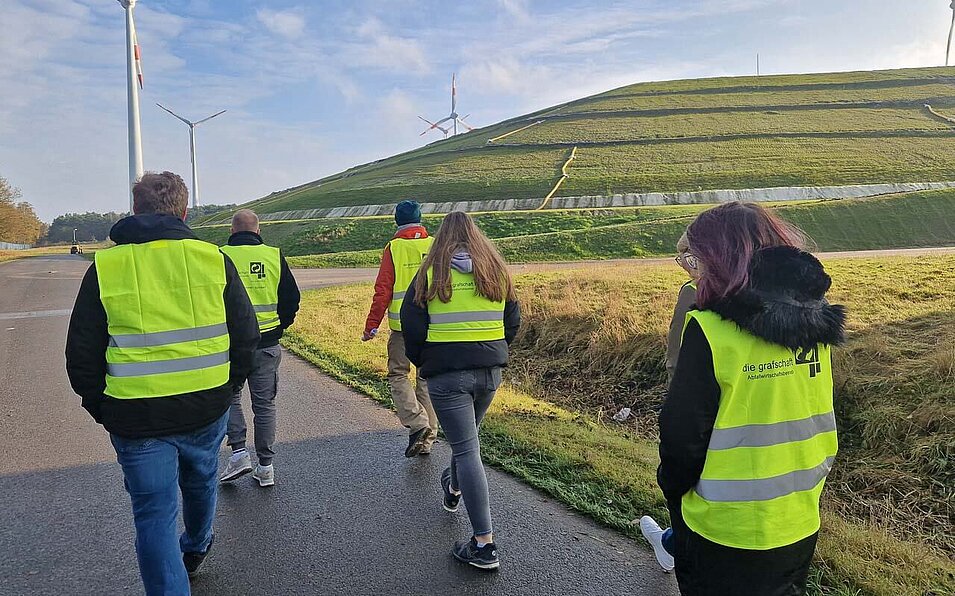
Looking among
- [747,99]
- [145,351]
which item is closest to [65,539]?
[145,351]

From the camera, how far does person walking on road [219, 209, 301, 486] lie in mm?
4910

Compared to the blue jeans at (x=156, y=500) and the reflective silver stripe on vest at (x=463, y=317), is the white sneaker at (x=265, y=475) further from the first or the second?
the reflective silver stripe on vest at (x=463, y=317)

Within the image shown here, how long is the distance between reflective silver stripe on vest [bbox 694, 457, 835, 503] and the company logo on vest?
12.0 feet

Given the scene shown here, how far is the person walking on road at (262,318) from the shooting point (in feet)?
16.1

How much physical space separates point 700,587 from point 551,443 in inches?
133

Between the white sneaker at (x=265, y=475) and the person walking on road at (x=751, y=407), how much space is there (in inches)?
135

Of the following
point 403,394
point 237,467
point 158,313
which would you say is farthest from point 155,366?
point 403,394

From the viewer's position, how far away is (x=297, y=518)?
4.33 meters

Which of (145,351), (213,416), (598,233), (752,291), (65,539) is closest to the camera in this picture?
(752,291)

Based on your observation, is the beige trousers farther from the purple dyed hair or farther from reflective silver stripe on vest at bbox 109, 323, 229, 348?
the purple dyed hair

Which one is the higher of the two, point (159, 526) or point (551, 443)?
point (159, 526)

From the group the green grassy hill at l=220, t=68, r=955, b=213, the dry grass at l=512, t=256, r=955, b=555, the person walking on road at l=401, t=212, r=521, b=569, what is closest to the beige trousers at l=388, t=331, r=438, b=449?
the person walking on road at l=401, t=212, r=521, b=569

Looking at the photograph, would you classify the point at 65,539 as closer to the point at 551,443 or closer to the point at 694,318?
the point at 551,443

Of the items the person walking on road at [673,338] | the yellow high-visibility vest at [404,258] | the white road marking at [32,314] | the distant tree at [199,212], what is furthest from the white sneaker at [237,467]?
the distant tree at [199,212]
